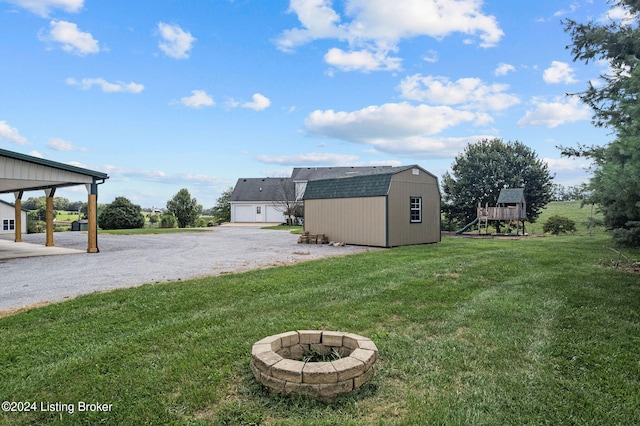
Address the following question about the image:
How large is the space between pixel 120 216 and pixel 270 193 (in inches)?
587

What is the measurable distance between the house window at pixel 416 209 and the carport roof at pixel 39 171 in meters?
11.3

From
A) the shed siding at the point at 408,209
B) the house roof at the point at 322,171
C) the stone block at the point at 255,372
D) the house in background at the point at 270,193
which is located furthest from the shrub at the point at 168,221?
the stone block at the point at 255,372

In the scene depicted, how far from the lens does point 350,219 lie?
15.1 metres

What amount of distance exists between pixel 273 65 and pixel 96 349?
1402 centimetres

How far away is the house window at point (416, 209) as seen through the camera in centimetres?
1477

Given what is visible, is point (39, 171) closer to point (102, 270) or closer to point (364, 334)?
point (102, 270)

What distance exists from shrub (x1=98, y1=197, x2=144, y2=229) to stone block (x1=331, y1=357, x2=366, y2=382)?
30.0 metres

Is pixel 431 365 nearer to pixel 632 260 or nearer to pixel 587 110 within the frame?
pixel 632 260

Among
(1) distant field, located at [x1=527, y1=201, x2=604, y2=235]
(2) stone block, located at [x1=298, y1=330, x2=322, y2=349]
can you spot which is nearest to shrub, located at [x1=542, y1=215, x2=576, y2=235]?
(1) distant field, located at [x1=527, y1=201, x2=604, y2=235]

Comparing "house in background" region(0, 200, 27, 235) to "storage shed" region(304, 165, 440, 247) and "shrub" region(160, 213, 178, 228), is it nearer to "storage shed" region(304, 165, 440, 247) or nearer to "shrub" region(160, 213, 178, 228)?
"shrub" region(160, 213, 178, 228)

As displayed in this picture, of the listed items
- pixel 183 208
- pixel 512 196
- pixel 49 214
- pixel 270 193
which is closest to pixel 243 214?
pixel 270 193

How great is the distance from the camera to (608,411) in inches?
100

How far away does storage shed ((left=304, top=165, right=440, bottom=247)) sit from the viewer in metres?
13.9

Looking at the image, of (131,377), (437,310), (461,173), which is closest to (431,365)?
(437,310)
